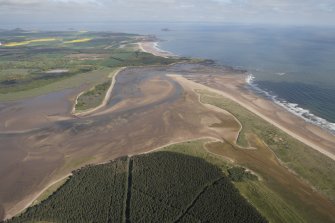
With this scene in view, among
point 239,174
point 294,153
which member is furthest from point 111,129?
point 294,153

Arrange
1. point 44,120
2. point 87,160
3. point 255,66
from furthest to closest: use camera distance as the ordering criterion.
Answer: point 255,66
point 44,120
point 87,160

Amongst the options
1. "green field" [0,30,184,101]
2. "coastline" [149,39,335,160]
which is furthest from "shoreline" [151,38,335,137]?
"green field" [0,30,184,101]

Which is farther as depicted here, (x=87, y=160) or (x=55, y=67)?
(x=55, y=67)

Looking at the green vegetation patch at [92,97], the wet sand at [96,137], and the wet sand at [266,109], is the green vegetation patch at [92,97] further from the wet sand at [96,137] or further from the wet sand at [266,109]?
the wet sand at [266,109]

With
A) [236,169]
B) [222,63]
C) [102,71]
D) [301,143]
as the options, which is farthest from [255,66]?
[236,169]

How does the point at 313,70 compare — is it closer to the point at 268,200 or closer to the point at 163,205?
the point at 268,200

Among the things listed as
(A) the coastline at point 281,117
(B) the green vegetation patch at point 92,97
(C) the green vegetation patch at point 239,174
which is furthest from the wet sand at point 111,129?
(C) the green vegetation patch at point 239,174

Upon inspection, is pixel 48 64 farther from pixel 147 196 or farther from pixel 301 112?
pixel 147 196
